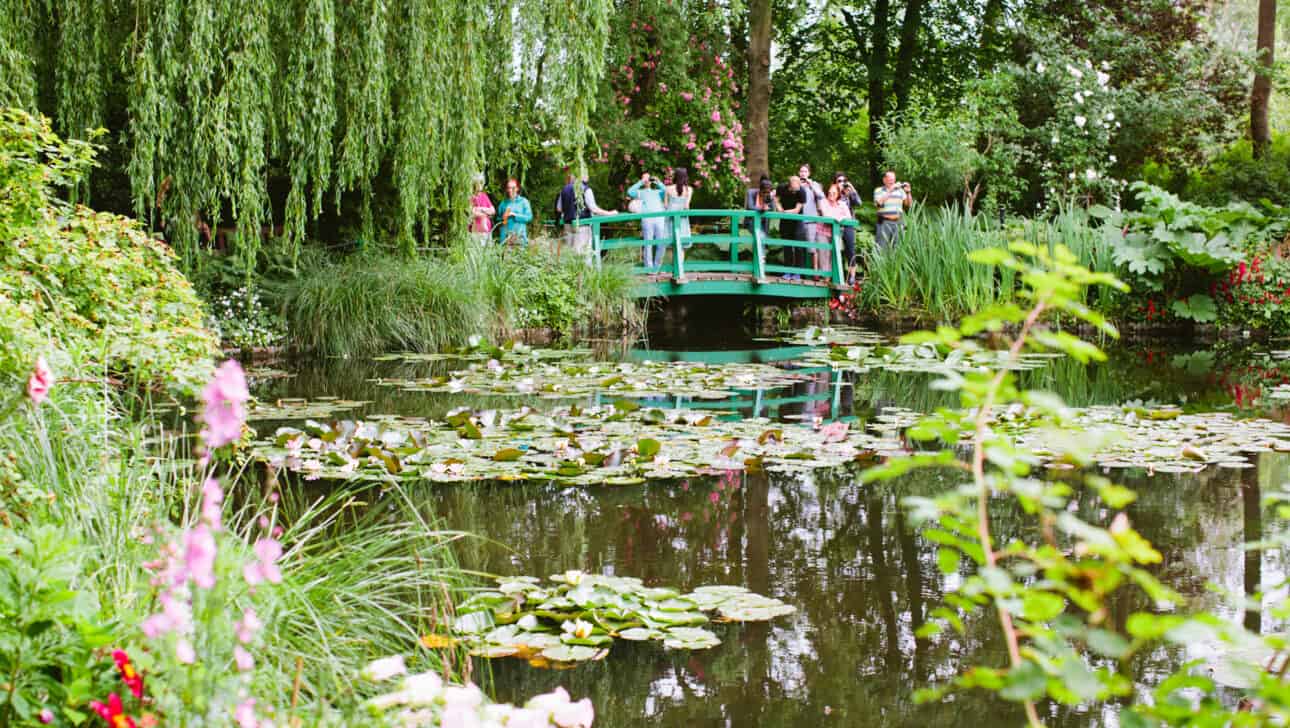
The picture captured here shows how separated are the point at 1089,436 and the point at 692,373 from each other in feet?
24.5

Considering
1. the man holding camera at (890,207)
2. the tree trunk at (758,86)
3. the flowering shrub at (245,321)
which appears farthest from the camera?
the tree trunk at (758,86)

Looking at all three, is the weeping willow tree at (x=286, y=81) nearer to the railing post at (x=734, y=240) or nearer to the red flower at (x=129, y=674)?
the railing post at (x=734, y=240)

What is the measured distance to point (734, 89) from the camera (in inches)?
742

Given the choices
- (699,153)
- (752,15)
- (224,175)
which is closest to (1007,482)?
(224,175)

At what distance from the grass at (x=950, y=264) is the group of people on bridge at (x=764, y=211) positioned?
354 mm

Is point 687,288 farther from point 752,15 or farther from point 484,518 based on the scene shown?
point 484,518

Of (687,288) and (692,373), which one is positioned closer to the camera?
(692,373)

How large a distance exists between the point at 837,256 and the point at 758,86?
10.3 feet

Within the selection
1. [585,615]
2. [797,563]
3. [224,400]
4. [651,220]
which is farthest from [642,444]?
[651,220]

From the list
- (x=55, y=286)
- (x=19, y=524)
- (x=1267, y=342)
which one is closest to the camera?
(x=19, y=524)

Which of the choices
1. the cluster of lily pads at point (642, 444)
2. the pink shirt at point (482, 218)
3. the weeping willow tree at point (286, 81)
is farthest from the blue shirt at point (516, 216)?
the cluster of lily pads at point (642, 444)

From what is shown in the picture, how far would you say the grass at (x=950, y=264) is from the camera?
13.6 m

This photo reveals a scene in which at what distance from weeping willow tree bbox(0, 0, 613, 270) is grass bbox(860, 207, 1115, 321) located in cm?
585

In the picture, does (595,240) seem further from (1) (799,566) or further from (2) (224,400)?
(2) (224,400)
